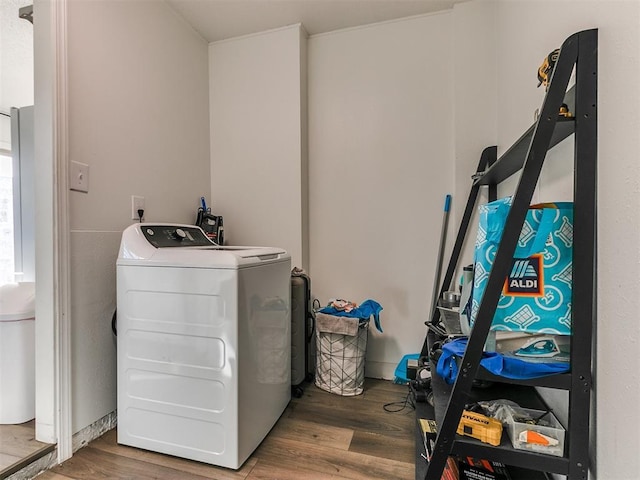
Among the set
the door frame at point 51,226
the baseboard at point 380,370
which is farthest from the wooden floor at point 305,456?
the baseboard at point 380,370

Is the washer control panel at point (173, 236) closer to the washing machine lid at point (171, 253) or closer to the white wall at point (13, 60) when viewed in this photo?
the washing machine lid at point (171, 253)

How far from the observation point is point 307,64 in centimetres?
237

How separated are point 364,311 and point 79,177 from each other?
1.67 m

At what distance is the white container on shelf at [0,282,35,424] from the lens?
5.02ft

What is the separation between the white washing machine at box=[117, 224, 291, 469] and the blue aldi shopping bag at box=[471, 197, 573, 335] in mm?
956

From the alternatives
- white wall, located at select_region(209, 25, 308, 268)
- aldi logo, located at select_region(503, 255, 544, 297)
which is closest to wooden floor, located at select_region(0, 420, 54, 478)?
white wall, located at select_region(209, 25, 308, 268)

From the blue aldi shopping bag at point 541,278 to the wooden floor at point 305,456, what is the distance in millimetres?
933

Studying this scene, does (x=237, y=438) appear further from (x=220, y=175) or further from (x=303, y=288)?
(x=220, y=175)

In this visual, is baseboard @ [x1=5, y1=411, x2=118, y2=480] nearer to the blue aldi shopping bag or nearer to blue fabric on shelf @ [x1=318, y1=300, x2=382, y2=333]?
blue fabric on shelf @ [x1=318, y1=300, x2=382, y2=333]

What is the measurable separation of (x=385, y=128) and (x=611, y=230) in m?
1.69

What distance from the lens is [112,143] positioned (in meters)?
1.68

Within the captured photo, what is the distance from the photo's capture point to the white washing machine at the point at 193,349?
1321 millimetres

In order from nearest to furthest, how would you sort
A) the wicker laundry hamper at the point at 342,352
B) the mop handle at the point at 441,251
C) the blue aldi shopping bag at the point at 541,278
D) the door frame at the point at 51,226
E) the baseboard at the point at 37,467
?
the blue aldi shopping bag at the point at 541,278
the baseboard at the point at 37,467
the door frame at the point at 51,226
the wicker laundry hamper at the point at 342,352
the mop handle at the point at 441,251

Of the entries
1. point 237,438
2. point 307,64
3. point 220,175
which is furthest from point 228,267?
point 307,64
